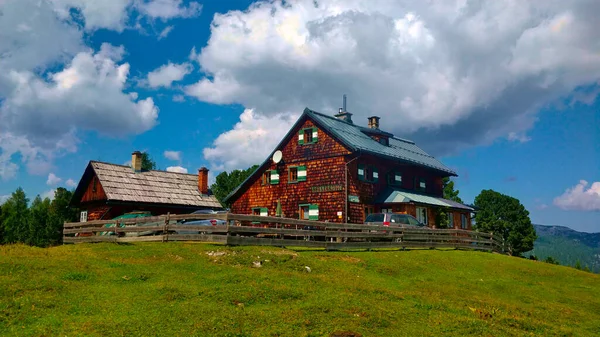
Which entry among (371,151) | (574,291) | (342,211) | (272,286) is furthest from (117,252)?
(371,151)

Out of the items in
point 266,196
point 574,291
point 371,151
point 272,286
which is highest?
point 371,151

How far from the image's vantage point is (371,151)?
39.9 m

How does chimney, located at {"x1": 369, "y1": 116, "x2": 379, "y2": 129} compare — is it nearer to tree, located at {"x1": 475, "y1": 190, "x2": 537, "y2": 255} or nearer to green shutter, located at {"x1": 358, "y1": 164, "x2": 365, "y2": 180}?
green shutter, located at {"x1": 358, "y1": 164, "x2": 365, "y2": 180}

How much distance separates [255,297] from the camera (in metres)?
12.5

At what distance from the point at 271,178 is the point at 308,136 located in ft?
16.6

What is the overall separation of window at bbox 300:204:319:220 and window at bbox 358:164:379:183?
4.36 meters

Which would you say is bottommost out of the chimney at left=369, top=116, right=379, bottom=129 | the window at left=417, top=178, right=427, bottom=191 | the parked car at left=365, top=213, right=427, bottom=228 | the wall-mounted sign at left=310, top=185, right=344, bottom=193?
the parked car at left=365, top=213, right=427, bottom=228

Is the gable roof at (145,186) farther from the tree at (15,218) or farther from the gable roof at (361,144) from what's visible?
the tree at (15,218)

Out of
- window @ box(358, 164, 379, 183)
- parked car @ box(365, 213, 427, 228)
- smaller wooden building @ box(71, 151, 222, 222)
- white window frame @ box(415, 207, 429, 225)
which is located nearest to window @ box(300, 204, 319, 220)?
window @ box(358, 164, 379, 183)

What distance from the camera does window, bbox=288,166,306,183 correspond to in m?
41.6

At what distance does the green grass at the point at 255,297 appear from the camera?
10.5 meters

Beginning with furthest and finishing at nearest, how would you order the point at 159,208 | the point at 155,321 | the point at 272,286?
the point at 159,208, the point at 272,286, the point at 155,321

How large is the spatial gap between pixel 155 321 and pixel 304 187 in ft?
102

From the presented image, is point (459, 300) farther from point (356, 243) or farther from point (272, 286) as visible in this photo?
point (356, 243)
